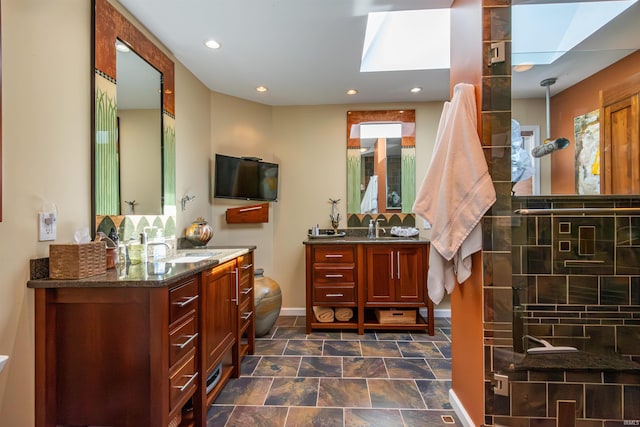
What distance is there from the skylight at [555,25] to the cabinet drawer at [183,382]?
2607 mm

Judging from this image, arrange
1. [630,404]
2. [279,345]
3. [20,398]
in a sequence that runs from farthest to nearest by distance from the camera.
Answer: [279,345] < [630,404] < [20,398]

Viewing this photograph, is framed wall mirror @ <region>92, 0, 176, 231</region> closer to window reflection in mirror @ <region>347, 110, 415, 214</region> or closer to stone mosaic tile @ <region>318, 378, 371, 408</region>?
stone mosaic tile @ <region>318, 378, 371, 408</region>

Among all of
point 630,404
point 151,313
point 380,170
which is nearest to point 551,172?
point 630,404

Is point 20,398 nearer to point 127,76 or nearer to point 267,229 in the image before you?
point 127,76

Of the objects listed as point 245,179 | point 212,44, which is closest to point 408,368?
point 245,179

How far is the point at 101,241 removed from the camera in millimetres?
1523

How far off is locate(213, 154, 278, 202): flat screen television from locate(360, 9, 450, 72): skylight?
151 cm

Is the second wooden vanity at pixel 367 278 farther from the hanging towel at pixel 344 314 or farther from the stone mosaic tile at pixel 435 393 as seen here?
the stone mosaic tile at pixel 435 393

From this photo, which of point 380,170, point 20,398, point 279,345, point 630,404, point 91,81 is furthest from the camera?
point 380,170

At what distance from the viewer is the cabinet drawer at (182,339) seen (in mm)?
1347

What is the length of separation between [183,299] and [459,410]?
5.59ft

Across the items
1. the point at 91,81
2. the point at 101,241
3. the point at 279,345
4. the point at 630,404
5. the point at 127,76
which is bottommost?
the point at 279,345

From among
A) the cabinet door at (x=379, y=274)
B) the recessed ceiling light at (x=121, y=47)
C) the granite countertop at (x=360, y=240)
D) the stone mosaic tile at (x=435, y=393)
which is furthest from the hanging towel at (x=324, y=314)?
the recessed ceiling light at (x=121, y=47)

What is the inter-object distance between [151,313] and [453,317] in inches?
68.5
